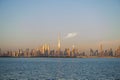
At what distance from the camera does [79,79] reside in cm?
4306

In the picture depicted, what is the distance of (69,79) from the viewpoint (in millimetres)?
42844

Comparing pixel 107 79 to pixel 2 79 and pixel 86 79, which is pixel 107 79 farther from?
pixel 2 79

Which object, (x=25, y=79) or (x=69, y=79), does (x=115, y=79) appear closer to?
(x=69, y=79)

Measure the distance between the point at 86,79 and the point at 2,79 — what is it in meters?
14.7

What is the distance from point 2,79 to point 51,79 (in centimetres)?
854

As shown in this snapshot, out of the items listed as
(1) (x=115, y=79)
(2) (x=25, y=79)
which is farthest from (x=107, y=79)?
(2) (x=25, y=79)

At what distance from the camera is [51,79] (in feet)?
143

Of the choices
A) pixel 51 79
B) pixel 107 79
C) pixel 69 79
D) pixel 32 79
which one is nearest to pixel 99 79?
pixel 107 79

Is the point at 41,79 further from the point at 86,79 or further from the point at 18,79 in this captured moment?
the point at 86,79

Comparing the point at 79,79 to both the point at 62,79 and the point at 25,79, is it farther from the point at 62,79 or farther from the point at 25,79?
the point at 25,79

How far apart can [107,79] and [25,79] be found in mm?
14440

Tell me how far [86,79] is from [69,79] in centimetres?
309

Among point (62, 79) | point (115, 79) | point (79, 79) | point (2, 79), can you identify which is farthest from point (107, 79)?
point (2, 79)

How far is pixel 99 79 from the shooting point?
143ft
